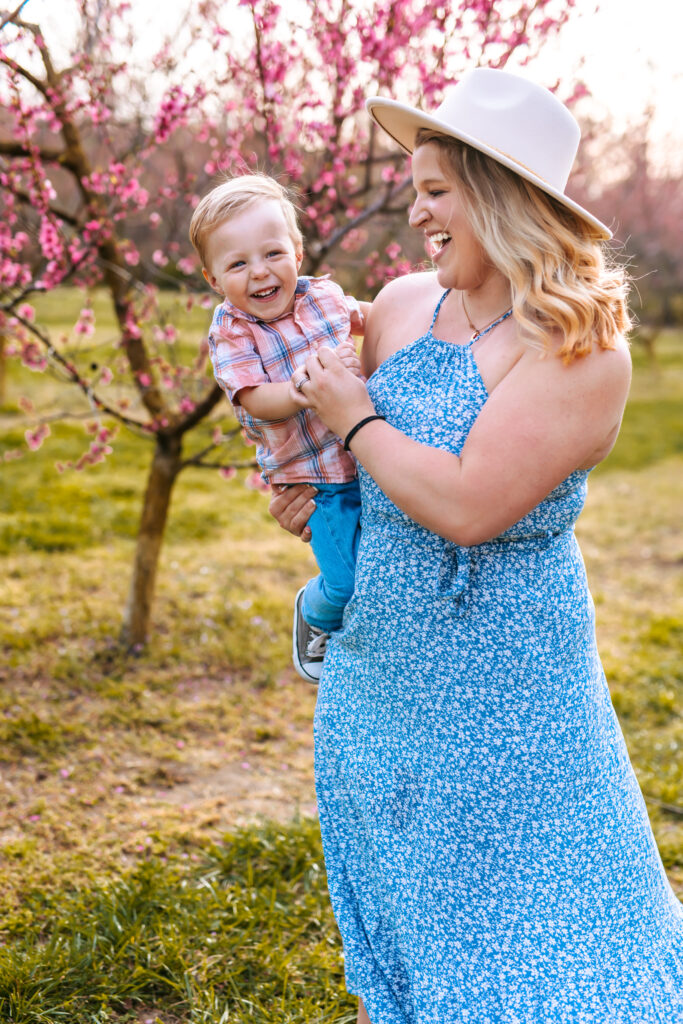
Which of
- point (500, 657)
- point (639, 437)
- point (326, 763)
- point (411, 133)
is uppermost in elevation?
point (411, 133)

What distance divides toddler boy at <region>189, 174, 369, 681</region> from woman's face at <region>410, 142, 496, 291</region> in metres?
0.27

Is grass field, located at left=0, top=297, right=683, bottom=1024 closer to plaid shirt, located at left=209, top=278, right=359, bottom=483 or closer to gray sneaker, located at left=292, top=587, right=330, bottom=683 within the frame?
gray sneaker, located at left=292, top=587, right=330, bottom=683

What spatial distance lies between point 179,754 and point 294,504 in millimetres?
1936

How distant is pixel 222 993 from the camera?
230 cm

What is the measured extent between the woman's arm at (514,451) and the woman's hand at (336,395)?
105mm

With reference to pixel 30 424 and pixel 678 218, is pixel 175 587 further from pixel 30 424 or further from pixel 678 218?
pixel 678 218

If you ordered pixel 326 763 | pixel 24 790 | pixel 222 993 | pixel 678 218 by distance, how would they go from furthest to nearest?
pixel 678 218
pixel 24 790
pixel 222 993
pixel 326 763

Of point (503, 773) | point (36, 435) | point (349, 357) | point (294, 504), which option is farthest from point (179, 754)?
point (349, 357)

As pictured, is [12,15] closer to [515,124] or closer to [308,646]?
[515,124]

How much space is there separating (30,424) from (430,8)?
5.49 m

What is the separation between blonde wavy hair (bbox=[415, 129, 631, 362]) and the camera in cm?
147

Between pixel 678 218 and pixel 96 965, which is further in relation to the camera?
pixel 678 218

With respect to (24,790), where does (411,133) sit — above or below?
above

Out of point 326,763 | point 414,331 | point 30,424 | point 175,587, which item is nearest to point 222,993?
point 326,763
